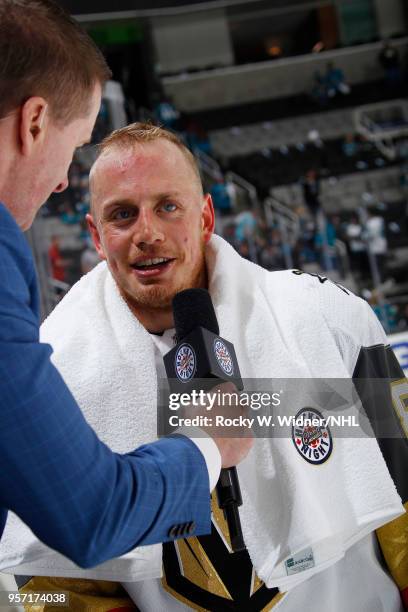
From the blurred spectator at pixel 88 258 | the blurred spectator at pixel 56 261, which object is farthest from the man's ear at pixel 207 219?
the blurred spectator at pixel 88 258

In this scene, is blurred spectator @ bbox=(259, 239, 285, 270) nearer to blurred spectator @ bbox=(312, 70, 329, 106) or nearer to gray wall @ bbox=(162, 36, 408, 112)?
blurred spectator @ bbox=(312, 70, 329, 106)

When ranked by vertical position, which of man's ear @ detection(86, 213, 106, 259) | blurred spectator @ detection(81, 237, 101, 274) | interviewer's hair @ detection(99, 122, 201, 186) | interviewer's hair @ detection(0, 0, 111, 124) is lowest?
blurred spectator @ detection(81, 237, 101, 274)

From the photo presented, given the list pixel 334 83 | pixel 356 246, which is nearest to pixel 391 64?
pixel 334 83

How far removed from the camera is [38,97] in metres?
0.91

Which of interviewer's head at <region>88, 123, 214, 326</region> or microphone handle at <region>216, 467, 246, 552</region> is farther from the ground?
interviewer's head at <region>88, 123, 214, 326</region>

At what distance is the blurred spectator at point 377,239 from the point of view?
26.8ft

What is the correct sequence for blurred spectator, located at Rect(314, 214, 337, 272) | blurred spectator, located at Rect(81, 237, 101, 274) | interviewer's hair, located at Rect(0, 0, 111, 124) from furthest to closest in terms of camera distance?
blurred spectator, located at Rect(314, 214, 337, 272) → blurred spectator, located at Rect(81, 237, 101, 274) → interviewer's hair, located at Rect(0, 0, 111, 124)

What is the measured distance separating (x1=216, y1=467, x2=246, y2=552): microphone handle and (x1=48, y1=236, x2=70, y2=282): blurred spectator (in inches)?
172

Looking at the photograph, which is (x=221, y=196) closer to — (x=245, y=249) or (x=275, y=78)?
(x=245, y=249)

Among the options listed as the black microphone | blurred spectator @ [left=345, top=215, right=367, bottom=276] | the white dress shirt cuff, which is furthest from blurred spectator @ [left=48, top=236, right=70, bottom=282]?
the white dress shirt cuff

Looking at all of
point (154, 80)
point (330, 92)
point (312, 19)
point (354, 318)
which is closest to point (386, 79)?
point (330, 92)

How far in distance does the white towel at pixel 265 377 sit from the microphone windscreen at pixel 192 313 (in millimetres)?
147

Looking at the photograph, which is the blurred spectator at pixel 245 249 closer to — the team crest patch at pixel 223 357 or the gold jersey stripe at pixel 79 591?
the gold jersey stripe at pixel 79 591

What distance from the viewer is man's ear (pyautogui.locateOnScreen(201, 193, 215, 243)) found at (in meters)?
1.49
